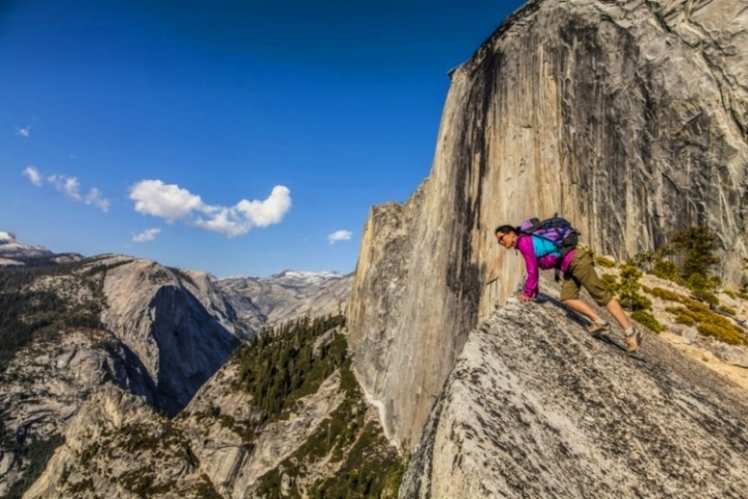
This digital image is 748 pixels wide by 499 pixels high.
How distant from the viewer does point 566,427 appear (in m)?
7.44

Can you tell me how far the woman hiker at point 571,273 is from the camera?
35.6 feet

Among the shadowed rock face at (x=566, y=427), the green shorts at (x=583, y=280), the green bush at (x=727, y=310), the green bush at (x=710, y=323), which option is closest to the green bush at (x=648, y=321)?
the green bush at (x=710, y=323)

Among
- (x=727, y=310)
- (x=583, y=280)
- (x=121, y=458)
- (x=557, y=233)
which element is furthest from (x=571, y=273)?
(x=121, y=458)

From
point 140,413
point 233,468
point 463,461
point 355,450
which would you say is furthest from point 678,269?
point 140,413

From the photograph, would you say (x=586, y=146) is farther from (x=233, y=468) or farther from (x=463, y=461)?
(x=233, y=468)

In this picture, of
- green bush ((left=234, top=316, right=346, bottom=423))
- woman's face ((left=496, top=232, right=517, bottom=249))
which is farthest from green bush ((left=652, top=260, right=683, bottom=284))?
green bush ((left=234, top=316, right=346, bottom=423))

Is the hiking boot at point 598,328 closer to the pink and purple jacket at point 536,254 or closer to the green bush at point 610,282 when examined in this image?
the pink and purple jacket at point 536,254

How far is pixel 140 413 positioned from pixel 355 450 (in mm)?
80825

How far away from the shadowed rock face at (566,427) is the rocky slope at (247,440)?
92957 millimetres

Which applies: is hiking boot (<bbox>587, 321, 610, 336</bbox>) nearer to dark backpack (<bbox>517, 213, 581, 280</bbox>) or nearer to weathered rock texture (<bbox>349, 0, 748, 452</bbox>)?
dark backpack (<bbox>517, 213, 581, 280</bbox>)

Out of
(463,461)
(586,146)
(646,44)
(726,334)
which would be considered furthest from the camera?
(586,146)

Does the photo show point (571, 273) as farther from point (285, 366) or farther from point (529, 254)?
point (285, 366)

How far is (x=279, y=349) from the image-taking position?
16662 centimetres

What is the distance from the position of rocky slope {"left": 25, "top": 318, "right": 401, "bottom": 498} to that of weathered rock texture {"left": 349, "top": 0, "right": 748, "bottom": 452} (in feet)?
152
